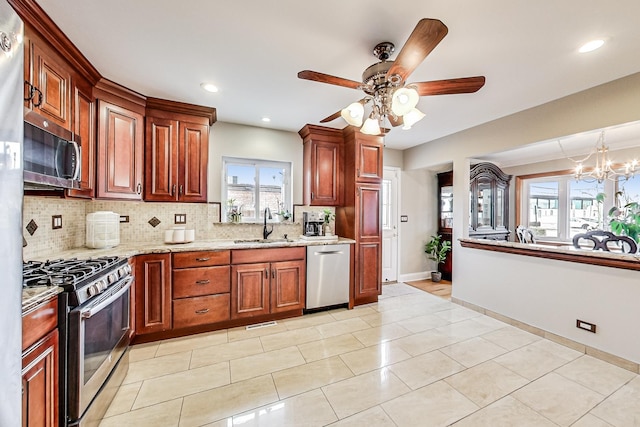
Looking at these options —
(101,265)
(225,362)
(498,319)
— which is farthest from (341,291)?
(101,265)

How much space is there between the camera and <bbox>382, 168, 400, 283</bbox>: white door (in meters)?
4.70

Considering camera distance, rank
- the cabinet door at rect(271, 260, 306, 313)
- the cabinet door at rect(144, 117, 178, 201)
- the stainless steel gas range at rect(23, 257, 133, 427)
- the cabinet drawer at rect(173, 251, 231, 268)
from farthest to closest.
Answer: the cabinet door at rect(271, 260, 306, 313)
the cabinet door at rect(144, 117, 178, 201)
the cabinet drawer at rect(173, 251, 231, 268)
the stainless steel gas range at rect(23, 257, 133, 427)

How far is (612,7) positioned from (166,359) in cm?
400

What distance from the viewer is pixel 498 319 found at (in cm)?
311

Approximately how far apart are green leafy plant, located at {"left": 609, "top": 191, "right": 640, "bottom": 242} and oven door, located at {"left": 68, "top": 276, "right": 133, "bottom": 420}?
5069 mm

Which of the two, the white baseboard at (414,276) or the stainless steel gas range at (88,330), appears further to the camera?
the white baseboard at (414,276)

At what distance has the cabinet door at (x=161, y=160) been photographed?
9.13ft

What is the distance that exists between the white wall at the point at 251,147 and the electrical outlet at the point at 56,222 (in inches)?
54.7

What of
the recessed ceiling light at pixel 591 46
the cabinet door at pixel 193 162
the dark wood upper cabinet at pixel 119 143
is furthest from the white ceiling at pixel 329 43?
the cabinet door at pixel 193 162

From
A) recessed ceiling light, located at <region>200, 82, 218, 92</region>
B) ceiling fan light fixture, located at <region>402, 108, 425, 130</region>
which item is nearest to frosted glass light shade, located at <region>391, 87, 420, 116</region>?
ceiling fan light fixture, located at <region>402, 108, 425, 130</region>

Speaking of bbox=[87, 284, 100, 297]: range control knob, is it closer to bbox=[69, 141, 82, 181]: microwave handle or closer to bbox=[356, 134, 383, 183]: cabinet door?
bbox=[69, 141, 82, 181]: microwave handle

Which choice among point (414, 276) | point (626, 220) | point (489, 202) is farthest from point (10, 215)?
point (626, 220)

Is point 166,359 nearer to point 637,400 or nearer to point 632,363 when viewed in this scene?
point 637,400

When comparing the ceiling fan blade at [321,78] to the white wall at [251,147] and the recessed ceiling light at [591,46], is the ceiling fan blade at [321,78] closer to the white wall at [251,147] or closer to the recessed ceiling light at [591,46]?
the recessed ceiling light at [591,46]
